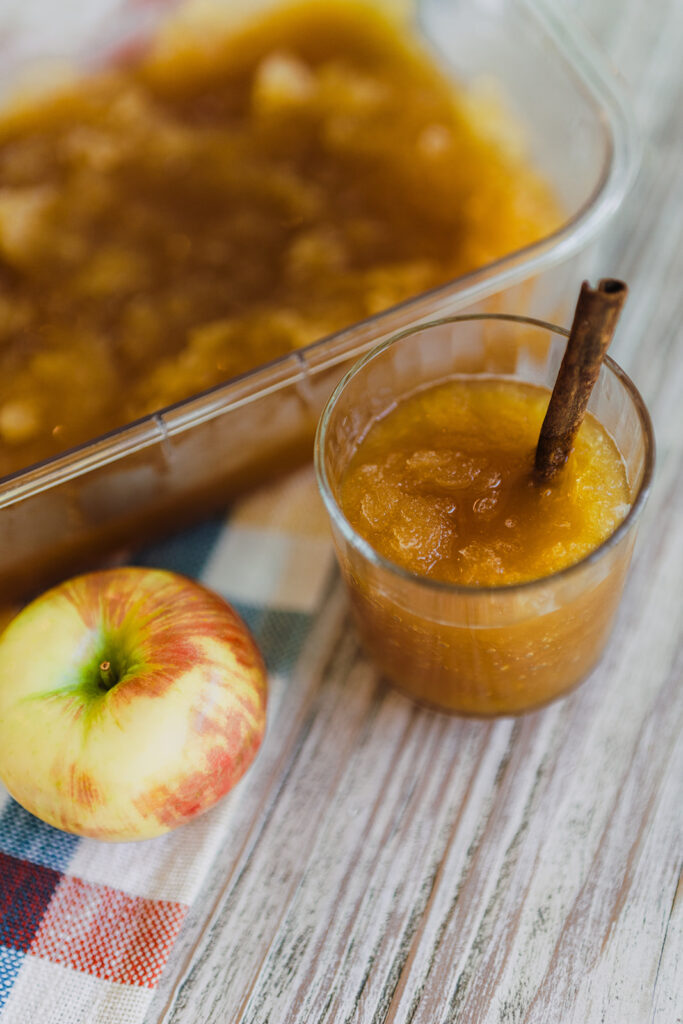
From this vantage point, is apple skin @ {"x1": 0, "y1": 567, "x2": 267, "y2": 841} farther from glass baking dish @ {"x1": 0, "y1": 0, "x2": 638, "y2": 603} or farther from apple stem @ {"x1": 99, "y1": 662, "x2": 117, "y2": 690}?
glass baking dish @ {"x1": 0, "y1": 0, "x2": 638, "y2": 603}

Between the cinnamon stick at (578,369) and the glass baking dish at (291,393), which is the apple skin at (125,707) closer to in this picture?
the glass baking dish at (291,393)

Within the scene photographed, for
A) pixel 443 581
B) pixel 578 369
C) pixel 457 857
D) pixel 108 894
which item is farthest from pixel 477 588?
pixel 108 894

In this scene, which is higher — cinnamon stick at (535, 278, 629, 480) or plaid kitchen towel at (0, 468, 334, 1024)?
cinnamon stick at (535, 278, 629, 480)

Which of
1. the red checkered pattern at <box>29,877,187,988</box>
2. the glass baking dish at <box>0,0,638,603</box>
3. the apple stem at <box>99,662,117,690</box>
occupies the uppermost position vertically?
the glass baking dish at <box>0,0,638,603</box>

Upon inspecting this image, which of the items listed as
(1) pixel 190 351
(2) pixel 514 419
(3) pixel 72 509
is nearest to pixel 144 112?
(1) pixel 190 351

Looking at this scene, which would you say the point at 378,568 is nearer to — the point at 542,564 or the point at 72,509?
the point at 542,564

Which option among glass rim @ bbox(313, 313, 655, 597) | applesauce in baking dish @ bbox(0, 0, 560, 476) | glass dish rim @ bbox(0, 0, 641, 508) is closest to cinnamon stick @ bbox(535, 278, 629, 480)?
glass rim @ bbox(313, 313, 655, 597)

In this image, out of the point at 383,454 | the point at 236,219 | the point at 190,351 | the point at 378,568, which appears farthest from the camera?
the point at 236,219
